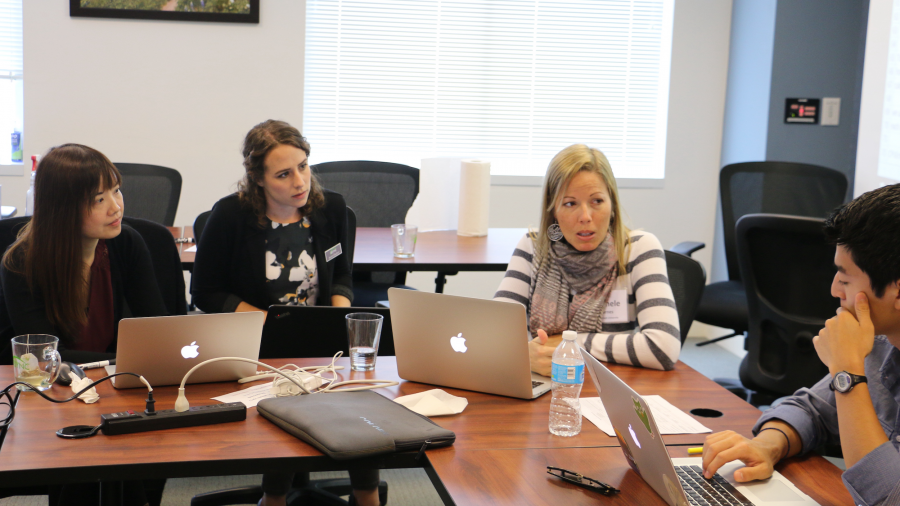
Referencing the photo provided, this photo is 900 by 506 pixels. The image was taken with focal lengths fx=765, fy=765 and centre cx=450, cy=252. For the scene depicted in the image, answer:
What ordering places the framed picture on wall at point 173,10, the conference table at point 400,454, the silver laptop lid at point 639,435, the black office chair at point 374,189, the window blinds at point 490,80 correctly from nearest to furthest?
the silver laptop lid at point 639,435 < the conference table at point 400,454 < the black office chair at point 374,189 < the framed picture on wall at point 173,10 < the window blinds at point 490,80

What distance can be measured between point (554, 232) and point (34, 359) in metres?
1.25

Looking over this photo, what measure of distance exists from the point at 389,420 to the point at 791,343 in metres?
1.76

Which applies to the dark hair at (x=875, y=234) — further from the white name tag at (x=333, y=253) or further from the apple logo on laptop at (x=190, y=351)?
the white name tag at (x=333, y=253)

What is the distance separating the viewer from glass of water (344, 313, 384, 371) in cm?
173

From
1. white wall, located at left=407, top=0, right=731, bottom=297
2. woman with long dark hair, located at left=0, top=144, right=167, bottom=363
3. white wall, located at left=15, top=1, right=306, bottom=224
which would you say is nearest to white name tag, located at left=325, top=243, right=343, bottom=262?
woman with long dark hair, located at left=0, top=144, right=167, bottom=363

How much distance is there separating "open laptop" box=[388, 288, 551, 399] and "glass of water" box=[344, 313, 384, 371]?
10 cm

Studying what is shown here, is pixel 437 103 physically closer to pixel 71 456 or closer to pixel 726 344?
pixel 726 344

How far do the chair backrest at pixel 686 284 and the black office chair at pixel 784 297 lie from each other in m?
0.43

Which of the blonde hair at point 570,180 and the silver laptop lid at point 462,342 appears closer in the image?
the silver laptop lid at point 462,342

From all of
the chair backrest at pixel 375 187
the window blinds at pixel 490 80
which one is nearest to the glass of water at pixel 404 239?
the chair backrest at pixel 375 187

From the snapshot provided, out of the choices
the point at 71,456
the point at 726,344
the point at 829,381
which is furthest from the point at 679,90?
the point at 71,456

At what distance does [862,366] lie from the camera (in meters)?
1.23

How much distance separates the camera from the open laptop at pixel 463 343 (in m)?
1.52

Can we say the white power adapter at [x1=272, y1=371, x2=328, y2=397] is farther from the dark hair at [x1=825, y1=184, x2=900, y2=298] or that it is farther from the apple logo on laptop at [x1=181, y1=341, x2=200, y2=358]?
the dark hair at [x1=825, y1=184, x2=900, y2=298]
